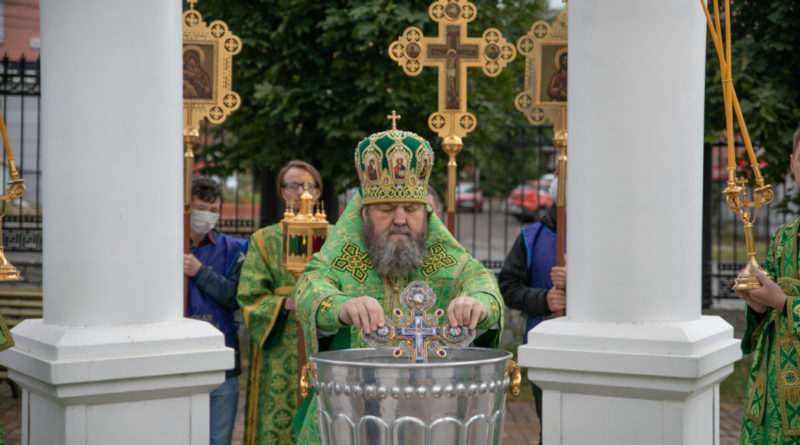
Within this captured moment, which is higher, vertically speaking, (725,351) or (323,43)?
(323,43)

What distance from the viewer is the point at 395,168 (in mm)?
3686

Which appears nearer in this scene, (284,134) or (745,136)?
(745,136)

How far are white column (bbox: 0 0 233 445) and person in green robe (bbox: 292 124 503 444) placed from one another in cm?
40

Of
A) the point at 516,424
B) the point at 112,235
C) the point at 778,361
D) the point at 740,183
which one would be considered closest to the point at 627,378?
the point at 778,361

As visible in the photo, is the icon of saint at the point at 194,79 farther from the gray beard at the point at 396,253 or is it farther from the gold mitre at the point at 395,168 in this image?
the gray beard at the point at 396,253

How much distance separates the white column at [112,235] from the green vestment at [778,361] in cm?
201

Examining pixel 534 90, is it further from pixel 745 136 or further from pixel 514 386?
pixel 514 386

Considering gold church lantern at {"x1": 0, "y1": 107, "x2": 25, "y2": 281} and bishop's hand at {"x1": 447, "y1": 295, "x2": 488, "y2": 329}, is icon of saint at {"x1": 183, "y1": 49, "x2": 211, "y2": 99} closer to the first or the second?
gold church lantern at {"x1": 0, "y1": 107, "x2": 25, "y2": 281}

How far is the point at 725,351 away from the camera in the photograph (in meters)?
3.76

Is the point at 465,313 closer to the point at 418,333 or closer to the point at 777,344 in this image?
the point at 418,333

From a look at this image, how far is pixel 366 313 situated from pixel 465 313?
30cm

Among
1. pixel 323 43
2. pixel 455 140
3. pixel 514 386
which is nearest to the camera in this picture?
pixel 514 386

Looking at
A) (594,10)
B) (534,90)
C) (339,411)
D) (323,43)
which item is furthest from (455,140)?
(323,43)

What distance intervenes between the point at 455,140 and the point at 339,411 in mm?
2756
